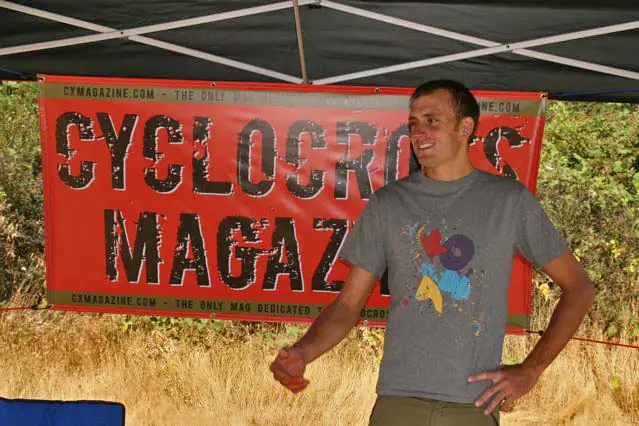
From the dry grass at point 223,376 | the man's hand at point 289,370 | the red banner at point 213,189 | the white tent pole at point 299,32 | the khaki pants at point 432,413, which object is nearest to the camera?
the man's hand at point 289,370

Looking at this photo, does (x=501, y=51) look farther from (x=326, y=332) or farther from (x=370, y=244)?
(x=326, y=332)

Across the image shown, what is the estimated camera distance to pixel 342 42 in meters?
3.61

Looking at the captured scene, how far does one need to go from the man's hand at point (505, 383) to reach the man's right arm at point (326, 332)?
1.28 feet

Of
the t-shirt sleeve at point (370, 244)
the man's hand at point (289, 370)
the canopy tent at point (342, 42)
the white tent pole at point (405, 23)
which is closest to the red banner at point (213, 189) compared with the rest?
the canopy tent at point (342, 42)

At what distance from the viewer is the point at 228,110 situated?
431 centimetres

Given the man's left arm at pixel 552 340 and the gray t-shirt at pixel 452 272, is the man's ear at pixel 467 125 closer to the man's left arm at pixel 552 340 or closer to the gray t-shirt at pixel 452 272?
the gray t-shirt at pixel 452 272

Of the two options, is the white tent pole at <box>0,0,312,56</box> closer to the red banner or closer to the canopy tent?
the canopy tent

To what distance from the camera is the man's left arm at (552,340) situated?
84.1 inches

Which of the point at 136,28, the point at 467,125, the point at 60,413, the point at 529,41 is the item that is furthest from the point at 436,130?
the point at 60,413

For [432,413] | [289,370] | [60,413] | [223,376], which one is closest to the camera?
[289,370]

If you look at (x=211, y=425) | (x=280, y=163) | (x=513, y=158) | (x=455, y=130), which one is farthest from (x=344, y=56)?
(x=211, y=425)

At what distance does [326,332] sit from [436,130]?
64 cm

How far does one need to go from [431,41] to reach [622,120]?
5.74m

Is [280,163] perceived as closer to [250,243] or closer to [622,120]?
[250,243]
